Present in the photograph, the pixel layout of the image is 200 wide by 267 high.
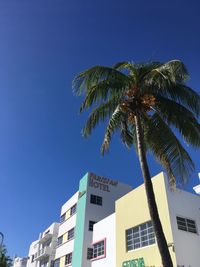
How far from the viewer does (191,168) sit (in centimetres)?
1180

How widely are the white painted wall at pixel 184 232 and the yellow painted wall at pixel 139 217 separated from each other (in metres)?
0.34

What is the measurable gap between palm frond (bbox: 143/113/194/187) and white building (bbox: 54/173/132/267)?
1947 centimetres

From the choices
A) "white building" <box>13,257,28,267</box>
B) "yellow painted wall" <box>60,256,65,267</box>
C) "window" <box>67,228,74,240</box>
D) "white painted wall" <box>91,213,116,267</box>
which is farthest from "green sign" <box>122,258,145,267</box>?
"white building" <box>13,257,28,267</box>

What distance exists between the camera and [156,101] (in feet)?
41.6

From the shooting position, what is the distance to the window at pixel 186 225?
16.1 metres

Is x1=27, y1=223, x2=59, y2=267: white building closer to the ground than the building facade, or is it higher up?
higher up

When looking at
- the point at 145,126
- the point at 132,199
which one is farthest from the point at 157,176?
the point at 145,126

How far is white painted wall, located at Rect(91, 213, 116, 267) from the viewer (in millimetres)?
21364

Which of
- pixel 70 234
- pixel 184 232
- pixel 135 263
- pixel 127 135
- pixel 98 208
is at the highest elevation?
pixel 98 208

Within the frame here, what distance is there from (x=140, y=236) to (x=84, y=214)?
1315 centimetres

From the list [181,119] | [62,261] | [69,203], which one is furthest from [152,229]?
[69,203]

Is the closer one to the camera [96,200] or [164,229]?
[164,229]

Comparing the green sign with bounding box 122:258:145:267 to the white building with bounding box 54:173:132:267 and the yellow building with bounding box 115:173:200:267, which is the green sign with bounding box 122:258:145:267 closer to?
the yellow building with bounding box 115:173:200:267

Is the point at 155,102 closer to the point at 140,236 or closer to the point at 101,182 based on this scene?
the point at 140,236
